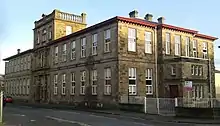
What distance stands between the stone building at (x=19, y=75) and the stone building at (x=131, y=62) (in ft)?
47.4

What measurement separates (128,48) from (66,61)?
1172 centimetres

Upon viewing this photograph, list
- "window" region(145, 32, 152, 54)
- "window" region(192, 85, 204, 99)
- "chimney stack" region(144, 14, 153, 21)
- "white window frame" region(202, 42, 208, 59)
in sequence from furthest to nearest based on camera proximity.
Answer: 1. "chimney stack" region(144, 14, 153, 21)
2. "white window frame" region(202, 42, 208, 59)
3. "window" region(192, 85, 204, 99)
4. "window" region(145, 32, 152, 54)

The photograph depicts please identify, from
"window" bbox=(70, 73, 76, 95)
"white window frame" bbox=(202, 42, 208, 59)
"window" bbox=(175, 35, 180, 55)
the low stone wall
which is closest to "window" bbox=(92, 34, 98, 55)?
"window" bbox=(70, 73, 76, 95)

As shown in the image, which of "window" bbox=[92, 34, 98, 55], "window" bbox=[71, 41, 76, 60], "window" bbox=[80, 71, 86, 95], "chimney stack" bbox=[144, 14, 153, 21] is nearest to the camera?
"window" bbox=[92, 34, 98, 55]

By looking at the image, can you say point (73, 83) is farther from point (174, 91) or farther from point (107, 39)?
point (174, 91)

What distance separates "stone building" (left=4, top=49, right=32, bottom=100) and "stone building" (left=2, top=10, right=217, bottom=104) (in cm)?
1445

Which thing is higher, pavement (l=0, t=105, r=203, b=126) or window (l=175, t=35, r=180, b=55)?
window (l=175, t=35, r=180, b=55)

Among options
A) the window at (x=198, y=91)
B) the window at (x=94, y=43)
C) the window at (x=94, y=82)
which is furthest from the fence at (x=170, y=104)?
the window at (x=94, y=43)

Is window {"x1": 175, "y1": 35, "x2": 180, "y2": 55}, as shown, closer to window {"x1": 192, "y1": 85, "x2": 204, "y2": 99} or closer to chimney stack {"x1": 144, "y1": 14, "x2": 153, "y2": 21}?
window {"x1": 192, "y1": 85, "x2": 204, "y2": 99}

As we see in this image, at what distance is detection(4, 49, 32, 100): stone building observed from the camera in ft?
180

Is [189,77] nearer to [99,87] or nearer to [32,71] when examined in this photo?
[99,87]

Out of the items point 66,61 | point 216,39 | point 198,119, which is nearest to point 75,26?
point 66,61

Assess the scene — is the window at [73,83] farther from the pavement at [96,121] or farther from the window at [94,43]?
the pavement at [96,121]

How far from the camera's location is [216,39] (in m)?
42.3
